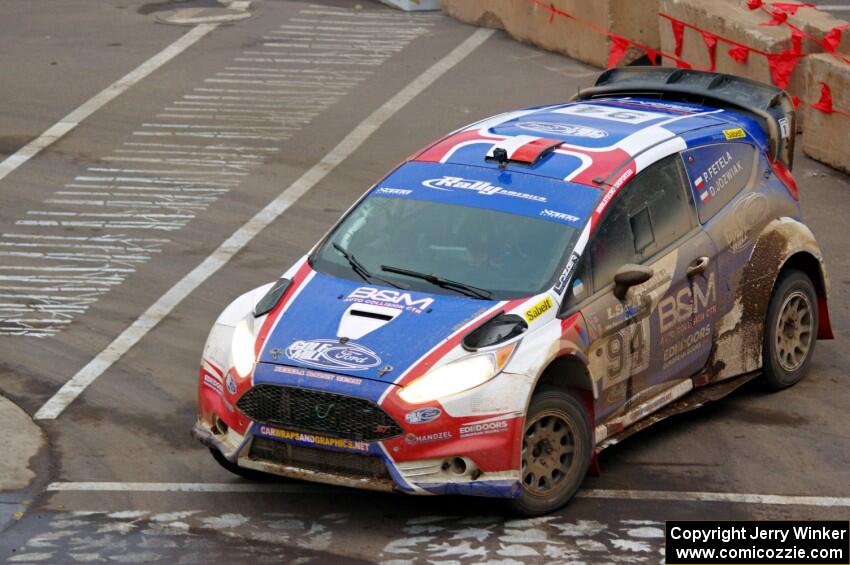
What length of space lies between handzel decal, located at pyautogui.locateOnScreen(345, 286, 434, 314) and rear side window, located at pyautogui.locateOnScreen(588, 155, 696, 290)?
3.41 feet

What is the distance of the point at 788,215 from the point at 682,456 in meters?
2.01

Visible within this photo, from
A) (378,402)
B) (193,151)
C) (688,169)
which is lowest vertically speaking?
(193,151)

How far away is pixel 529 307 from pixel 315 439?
1.37 meters

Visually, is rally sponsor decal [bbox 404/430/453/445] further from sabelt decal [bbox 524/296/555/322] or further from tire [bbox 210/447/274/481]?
tire [bbox 210/447/274/481]

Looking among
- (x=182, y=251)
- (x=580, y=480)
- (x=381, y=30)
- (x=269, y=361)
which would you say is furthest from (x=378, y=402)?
(x=381, y=30)

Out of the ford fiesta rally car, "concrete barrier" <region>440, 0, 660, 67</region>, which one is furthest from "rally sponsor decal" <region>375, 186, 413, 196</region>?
"concrete barrier" <region>440, 0, 660, 67</region>

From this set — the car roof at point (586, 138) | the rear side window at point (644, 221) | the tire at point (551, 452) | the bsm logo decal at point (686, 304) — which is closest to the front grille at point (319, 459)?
the tire at point (551, 452)

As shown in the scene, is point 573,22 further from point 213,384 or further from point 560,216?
point 213,384

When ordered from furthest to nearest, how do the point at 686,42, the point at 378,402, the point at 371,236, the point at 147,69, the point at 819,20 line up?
the point at 147,69, the point at 686,42, the point at 819,20, the point at 371,236, the point at 378,402

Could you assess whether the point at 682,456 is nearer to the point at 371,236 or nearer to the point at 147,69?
the point at 371,236

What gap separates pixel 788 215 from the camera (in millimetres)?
10391

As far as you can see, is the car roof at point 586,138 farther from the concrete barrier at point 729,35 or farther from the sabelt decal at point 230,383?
the concrete barrier at point 729,35

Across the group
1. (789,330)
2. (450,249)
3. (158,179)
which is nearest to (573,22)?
(158,179)

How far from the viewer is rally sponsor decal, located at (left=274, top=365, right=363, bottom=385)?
792 centimetres
